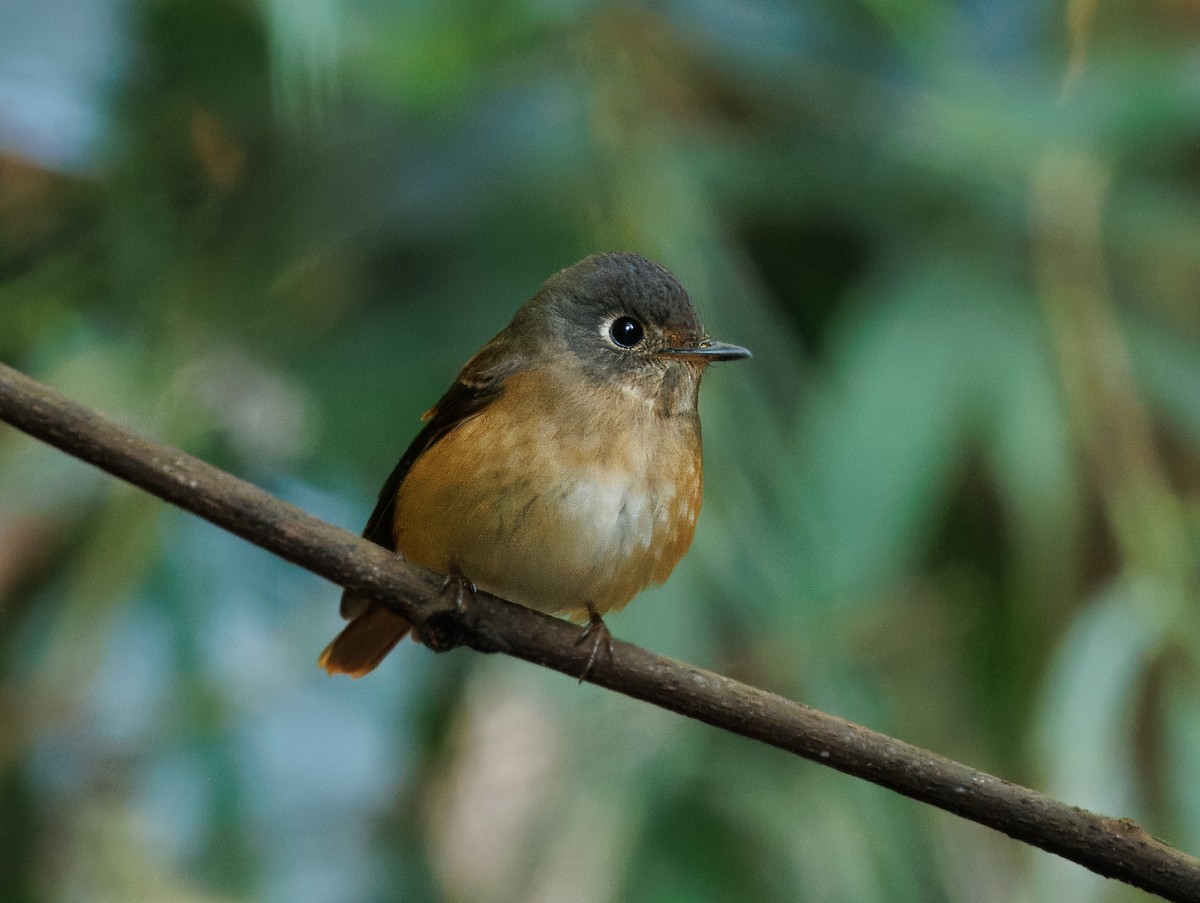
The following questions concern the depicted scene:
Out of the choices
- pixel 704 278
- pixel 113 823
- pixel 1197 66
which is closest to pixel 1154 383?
pixel 1197 66

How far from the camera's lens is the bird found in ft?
7.61

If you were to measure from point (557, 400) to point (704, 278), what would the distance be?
943 mm

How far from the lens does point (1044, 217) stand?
3.63m

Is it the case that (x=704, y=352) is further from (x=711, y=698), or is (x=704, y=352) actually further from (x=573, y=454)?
(x=711, y=698)

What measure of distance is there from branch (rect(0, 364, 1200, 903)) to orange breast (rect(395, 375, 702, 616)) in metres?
0.48

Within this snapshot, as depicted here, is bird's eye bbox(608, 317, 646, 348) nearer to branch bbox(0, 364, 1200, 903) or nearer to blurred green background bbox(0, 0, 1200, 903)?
blurred green background bbox(0, 0, 1200, 903)

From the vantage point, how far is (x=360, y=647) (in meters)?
2.81

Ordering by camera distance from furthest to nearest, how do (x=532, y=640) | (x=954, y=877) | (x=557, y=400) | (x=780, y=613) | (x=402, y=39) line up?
(x=954, y=877) < (x=402, y=39) < (x=780, y=613) < (x=557, y=400) < (x=532, y=640)

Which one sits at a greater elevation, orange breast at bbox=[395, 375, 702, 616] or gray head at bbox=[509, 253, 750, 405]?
gray head at bbox=[509, 253, 750, 405]

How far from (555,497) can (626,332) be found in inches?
14.5

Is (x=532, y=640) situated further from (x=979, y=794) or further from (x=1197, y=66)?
(x=1197, y=66)

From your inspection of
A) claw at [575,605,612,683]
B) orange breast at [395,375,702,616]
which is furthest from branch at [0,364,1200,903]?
orange breast at [395,375,702,616]

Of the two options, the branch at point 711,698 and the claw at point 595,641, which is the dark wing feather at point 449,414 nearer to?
the claw at point 595,641

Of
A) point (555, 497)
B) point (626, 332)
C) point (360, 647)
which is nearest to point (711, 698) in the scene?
point (555, 497)
